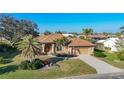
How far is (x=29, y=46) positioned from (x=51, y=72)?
1838mm

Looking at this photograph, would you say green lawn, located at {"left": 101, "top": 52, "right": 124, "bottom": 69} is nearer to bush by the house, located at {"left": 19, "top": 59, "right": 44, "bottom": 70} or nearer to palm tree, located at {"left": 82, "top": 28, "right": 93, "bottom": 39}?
palm tree, located at {"left": 82, "top": 28, "right": 93, "bottom": 39}

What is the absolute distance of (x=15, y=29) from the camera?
15.4 metres

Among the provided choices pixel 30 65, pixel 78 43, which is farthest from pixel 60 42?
pixel 30 65

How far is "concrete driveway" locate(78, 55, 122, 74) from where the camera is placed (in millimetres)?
15398

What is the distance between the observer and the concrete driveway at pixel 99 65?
15398 millimetres

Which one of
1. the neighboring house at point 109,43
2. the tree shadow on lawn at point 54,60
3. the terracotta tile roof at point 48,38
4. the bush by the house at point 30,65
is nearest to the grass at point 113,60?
the neighboring house at point 109,43

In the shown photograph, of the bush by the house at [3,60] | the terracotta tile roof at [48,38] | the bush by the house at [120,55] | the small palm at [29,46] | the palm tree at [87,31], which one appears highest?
the palm tree at [87,31]

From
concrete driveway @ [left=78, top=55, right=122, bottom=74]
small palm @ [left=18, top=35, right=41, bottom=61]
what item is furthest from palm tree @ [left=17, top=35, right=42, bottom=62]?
concrete driveway @ [left=78, top=55, right=122, bottom=74]

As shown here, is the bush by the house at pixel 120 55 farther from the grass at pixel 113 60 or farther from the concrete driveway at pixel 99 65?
the concrete driveway at pixel 99 65

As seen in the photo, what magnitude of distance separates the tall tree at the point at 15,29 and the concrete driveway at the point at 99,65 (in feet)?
9.42
